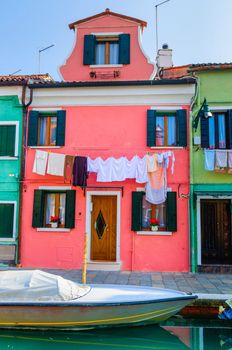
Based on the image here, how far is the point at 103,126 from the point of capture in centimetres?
1157

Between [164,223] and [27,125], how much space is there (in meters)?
5.97

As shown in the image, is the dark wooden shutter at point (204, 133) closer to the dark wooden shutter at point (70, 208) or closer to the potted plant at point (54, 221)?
the dark wooden shutter at point (70, 208)

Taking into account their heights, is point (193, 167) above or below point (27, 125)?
below

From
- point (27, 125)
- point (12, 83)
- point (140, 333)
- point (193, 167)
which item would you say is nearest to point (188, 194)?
point (193, 167)

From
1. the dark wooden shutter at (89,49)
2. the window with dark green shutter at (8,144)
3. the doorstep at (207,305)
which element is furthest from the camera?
the dark wooden shutter at (89,49)

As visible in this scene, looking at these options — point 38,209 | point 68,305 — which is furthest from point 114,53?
point 68,305

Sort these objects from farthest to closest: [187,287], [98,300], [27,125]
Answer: [27,125] < [187,287] < [98,300]

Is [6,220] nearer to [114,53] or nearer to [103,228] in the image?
[103,228]

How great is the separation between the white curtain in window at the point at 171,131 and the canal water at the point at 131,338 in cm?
603

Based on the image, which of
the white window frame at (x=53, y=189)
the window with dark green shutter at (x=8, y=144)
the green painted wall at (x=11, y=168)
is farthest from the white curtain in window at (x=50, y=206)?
the window with dark green shutter at (x=8, y=144)

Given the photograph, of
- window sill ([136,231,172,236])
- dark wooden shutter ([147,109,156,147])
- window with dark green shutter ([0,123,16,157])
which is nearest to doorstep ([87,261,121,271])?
window sill ([136,231,172,236])

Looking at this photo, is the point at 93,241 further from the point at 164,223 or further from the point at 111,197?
the point at 164,223

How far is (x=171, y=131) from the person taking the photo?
11492mm

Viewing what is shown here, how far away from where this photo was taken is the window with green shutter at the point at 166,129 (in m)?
11.2
